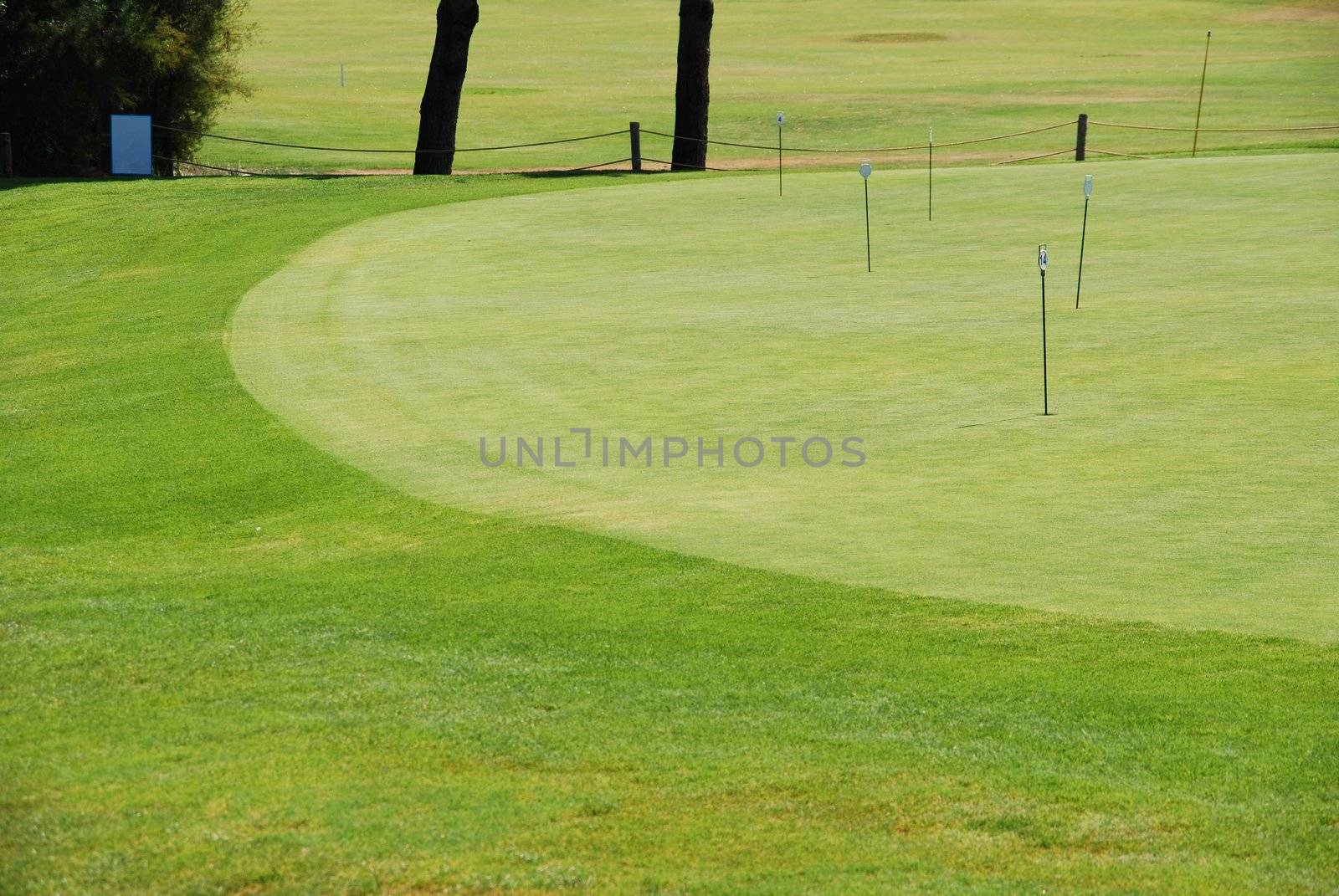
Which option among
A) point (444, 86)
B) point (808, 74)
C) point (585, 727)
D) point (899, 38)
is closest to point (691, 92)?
point (444, 86)

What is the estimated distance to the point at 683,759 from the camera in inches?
277

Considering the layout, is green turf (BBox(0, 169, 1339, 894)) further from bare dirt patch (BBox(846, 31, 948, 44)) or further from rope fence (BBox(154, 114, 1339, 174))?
bare dirt patch (BBox(846, 31, 948, 44))

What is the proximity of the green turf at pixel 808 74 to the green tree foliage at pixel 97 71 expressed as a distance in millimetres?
5915

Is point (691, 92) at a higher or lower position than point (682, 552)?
higher

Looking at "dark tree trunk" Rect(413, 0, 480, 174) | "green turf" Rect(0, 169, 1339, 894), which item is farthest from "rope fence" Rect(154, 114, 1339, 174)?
"green turf" Rect(0, 169, 1339, 894)

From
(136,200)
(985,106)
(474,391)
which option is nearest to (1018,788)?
(474,391)

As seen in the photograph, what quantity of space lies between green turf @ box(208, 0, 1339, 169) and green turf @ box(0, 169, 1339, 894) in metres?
33.0

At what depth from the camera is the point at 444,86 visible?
3606cm

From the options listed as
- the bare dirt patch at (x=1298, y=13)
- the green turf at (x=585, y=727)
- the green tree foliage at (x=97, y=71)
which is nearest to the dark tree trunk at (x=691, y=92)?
the green tree foliage at (x=97, y=71)

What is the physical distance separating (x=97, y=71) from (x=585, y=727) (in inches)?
1237

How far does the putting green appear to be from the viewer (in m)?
10.0

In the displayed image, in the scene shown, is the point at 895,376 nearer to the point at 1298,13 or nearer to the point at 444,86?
the point at 444,86

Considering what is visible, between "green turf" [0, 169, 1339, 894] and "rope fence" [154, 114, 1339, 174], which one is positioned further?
"rope fence" [154, 114, 1339, 174]

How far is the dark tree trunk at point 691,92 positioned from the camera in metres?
37.6
